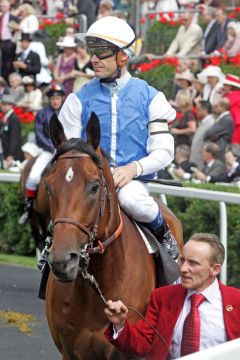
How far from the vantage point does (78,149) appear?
19.1ft

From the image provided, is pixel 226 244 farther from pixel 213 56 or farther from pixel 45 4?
pixel 45 4

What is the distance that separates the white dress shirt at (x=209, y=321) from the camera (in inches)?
209

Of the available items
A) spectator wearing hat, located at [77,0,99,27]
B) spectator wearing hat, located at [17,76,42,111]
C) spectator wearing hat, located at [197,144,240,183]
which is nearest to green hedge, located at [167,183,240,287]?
spectator wearing hat, located at [197,144,240,183]

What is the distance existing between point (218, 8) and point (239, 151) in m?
6.17

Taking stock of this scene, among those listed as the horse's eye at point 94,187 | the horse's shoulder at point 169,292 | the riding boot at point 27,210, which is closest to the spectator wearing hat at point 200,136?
the riding boot at point 27,210

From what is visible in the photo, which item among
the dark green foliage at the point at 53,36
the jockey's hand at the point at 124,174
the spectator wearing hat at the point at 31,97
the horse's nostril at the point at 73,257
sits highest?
the jockey's hand at the point at 124,174

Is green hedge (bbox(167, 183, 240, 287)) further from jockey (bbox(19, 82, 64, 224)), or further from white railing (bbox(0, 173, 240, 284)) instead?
jockey (bbox(19, 82, 64, 224))

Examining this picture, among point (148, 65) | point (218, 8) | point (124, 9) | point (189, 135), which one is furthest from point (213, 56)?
point (124, 9)

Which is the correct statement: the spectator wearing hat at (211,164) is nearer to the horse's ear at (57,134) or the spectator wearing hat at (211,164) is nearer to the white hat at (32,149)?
the white hat at (32,149)

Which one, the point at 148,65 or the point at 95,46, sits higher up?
the point at 95,46

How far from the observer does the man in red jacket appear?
5.25 metres

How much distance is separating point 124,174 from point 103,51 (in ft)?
2.40

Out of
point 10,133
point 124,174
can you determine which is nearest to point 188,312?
point 124,174

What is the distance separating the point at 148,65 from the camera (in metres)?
20.3
